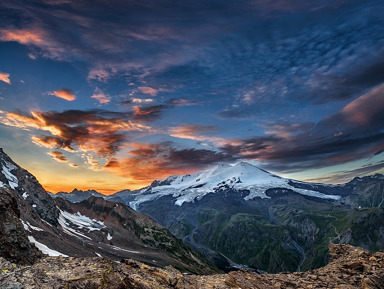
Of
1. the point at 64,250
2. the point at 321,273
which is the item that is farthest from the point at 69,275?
A: the point at 64,250

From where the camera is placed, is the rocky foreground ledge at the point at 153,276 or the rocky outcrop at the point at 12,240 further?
the rocky outcrop at the point at 12,240

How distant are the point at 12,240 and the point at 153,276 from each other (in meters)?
17.5

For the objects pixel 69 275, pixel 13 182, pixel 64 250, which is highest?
pixel 13 182

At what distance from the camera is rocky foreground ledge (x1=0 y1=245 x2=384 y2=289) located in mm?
13906

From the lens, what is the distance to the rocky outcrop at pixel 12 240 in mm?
24927

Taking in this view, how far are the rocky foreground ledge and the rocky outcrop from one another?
10.0 meters

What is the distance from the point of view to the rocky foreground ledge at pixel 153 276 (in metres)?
13.9

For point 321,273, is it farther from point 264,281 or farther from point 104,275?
point 104,275

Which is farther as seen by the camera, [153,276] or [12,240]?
[12,240]

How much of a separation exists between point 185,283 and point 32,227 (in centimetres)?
14274

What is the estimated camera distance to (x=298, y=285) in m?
24.3

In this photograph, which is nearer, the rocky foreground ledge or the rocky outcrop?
the rocky foreground ledge

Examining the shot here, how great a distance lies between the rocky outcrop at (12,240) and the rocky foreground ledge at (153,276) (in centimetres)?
1001

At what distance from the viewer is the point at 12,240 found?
84.9 feet
